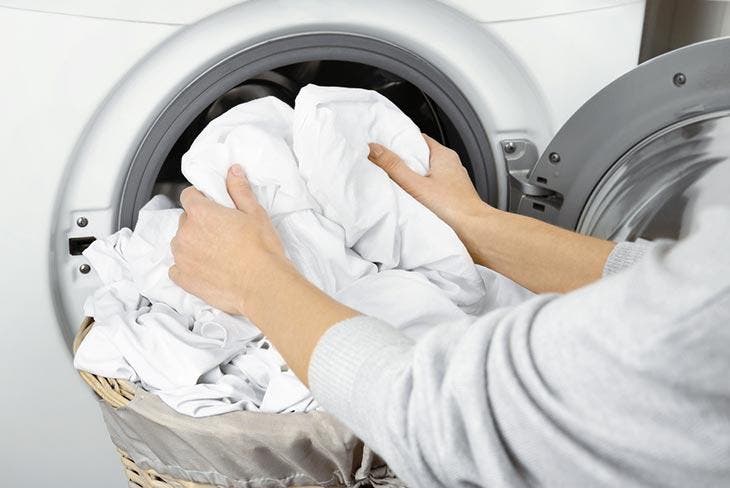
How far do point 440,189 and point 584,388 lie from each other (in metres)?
0.50

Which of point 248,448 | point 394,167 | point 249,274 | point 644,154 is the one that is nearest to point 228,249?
point 249,274

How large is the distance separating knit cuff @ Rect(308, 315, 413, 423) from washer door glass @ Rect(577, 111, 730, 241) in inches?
17.1

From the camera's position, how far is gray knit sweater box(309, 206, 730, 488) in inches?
16.8

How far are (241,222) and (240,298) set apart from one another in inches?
2.7

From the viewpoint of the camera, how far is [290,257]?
2.64ft

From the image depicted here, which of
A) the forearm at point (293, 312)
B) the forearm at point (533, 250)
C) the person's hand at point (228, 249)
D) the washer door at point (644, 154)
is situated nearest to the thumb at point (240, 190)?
the person's hand at point (228, 249)

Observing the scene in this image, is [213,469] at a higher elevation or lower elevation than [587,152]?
lower

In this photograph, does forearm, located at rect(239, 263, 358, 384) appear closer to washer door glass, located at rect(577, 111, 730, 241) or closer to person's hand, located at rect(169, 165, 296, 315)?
person's hand, located at rect(169, 165, 296, 315)

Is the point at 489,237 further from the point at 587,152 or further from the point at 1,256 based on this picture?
the point at 1,256

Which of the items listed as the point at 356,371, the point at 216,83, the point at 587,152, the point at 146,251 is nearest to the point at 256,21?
the point at 216,83

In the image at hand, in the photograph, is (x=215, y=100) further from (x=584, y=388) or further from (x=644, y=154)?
(x=584, y=388)

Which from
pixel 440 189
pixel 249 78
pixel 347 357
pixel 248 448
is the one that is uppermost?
pixel 249 78

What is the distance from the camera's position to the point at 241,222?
75 centimetres

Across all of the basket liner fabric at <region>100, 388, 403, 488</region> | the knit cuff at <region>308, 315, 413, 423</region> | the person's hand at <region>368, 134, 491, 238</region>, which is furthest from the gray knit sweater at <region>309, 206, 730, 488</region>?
the person's hand at <region>368, 134, 491, 238</region>
